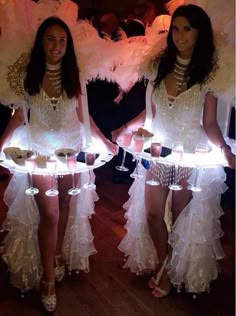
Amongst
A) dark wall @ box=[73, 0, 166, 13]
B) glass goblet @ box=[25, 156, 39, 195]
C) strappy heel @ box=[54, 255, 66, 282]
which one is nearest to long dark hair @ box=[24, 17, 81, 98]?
glass goblet @ box=[25, 156, 39, 195]

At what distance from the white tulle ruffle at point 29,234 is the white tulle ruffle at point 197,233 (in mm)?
320

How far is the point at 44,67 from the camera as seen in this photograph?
2.05 meters

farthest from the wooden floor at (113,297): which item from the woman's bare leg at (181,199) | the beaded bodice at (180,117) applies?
the beaded bodice at (180,117)

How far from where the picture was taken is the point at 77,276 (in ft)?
8.19

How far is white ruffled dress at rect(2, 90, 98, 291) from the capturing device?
6.91ft

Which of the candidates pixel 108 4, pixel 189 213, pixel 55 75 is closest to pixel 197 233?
pixel 189 213

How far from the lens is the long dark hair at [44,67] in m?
1.99

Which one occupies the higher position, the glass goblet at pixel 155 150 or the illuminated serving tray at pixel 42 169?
the glass goblet at pixel 155 150

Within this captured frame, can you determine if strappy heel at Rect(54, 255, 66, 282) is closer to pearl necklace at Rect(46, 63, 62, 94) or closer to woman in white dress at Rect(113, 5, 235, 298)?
woman in white dress at Rect(113, 5, 235, 298)

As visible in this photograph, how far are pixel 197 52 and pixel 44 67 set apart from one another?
75cm

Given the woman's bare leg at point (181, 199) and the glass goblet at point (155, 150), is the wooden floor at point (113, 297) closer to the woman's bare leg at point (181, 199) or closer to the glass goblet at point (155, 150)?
the woman's bare leg at point (181, 199)

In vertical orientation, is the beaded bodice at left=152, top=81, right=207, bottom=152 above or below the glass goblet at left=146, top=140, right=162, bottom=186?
above

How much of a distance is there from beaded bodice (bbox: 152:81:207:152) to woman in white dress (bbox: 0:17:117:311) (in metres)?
0.32

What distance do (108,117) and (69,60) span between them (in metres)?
2.06
